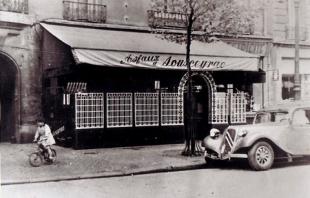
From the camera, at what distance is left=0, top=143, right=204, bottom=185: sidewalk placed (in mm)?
10508

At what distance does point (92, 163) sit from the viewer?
12.0m

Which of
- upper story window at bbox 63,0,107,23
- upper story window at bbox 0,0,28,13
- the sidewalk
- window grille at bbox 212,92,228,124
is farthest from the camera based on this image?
window grille at bbox 212,92,228,124

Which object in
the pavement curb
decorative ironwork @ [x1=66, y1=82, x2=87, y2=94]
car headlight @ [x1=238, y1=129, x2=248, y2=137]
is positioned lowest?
the pavement curb

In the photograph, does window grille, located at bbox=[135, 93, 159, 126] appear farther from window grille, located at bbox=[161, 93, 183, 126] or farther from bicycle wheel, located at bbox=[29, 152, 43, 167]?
bicycle wheel, located at bbox=[29, 152, 43, 167]

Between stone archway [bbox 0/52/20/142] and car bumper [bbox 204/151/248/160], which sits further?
stone archway [bbox 0/52/20/142]

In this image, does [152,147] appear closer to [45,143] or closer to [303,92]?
[45,143]

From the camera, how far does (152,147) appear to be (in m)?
15.4

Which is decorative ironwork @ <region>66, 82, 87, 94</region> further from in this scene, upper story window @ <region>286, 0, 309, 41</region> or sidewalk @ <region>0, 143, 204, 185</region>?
upper story window @ <region>286, 0, 309, 41</region>

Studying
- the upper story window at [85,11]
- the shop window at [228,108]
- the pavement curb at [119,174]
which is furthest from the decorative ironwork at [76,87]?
the shop window at [228,108]

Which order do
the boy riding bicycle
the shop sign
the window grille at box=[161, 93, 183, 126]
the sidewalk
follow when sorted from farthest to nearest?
the window grille at box=[161, 93, 183, 126] < the shop sign < the boy riding bicycle < the sidewalk

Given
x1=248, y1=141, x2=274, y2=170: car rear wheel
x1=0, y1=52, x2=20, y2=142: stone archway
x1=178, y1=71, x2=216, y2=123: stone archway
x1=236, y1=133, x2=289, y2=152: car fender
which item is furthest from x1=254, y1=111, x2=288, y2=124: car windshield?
x1=0, y1=52, x2=20, y2=142: stone archway

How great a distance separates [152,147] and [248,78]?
4570 millimetres

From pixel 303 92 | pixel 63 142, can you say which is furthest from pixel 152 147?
pixel 303 92

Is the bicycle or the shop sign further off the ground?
the shop sign
